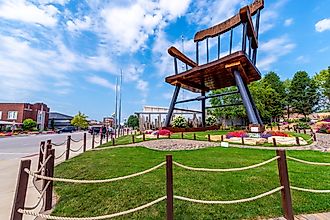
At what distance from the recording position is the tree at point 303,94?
42.6 m

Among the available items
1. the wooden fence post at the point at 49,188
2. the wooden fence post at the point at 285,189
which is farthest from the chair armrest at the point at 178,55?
the wooden fence post at the point at 285,189

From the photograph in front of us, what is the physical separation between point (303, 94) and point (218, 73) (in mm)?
38366

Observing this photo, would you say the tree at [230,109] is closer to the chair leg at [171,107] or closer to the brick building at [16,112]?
the chair leg at [171,107]

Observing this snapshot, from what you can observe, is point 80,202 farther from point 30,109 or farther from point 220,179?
point 30,109

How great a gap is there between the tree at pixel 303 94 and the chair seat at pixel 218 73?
3369cm

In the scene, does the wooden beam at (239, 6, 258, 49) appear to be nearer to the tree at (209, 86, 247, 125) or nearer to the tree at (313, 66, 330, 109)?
the tree at (209, 86, 247, 125)

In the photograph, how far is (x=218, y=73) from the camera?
14531 millimetres

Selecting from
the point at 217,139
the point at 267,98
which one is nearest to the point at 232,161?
the point at 217,139

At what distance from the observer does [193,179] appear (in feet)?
15.7

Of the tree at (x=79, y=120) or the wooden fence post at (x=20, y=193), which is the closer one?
the wooden fence post at (x=20, y=193)

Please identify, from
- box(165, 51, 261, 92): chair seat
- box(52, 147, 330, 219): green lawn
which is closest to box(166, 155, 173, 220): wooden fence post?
box(52, 147, 330, 219): green lawn

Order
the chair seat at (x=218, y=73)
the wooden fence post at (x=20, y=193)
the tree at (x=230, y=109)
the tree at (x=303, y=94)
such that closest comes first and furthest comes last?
1. the wooden fence post at (x=20, y=193)
2. the chair seat at (x=218, y=73)
3. the tree at (x=230, y=109)
4. the tree at (x=303, y=94)

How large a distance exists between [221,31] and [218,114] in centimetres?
1895

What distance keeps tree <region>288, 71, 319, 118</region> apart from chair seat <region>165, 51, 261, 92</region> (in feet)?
111
